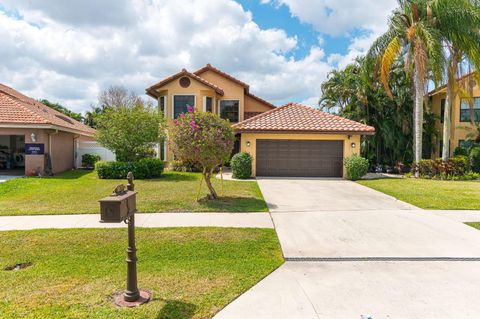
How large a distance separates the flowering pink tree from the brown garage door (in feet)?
26.5

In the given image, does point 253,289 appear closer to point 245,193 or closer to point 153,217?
point 153,217

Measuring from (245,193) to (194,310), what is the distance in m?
7.93

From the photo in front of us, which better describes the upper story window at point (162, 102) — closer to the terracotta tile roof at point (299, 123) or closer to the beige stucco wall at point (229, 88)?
the beige stucco wall at point (229, 88)

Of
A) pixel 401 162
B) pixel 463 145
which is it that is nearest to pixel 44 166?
pixel 401 162

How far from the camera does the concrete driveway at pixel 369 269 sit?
3.68 metres

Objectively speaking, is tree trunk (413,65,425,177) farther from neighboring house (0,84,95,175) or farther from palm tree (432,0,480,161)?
neighboring house (0,84,95,175)

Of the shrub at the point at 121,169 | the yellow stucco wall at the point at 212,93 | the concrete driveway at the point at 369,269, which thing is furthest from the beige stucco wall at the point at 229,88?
the concrete driveway at the point at 369,269

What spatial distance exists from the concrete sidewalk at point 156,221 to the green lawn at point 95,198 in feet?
1.56

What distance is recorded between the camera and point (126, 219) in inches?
146

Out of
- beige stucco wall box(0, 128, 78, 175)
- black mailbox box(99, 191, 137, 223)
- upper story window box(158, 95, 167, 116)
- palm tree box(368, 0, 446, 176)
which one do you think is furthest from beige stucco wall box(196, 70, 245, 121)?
black mailbox box(99, 191, 137, 223)

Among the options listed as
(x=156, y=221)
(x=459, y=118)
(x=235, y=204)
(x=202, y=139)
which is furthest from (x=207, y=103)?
(x=459, y=118)

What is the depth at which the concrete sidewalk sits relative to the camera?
7.10 m

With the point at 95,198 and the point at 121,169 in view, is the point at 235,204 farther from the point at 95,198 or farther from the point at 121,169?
the point at 121,169

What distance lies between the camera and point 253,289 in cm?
411
